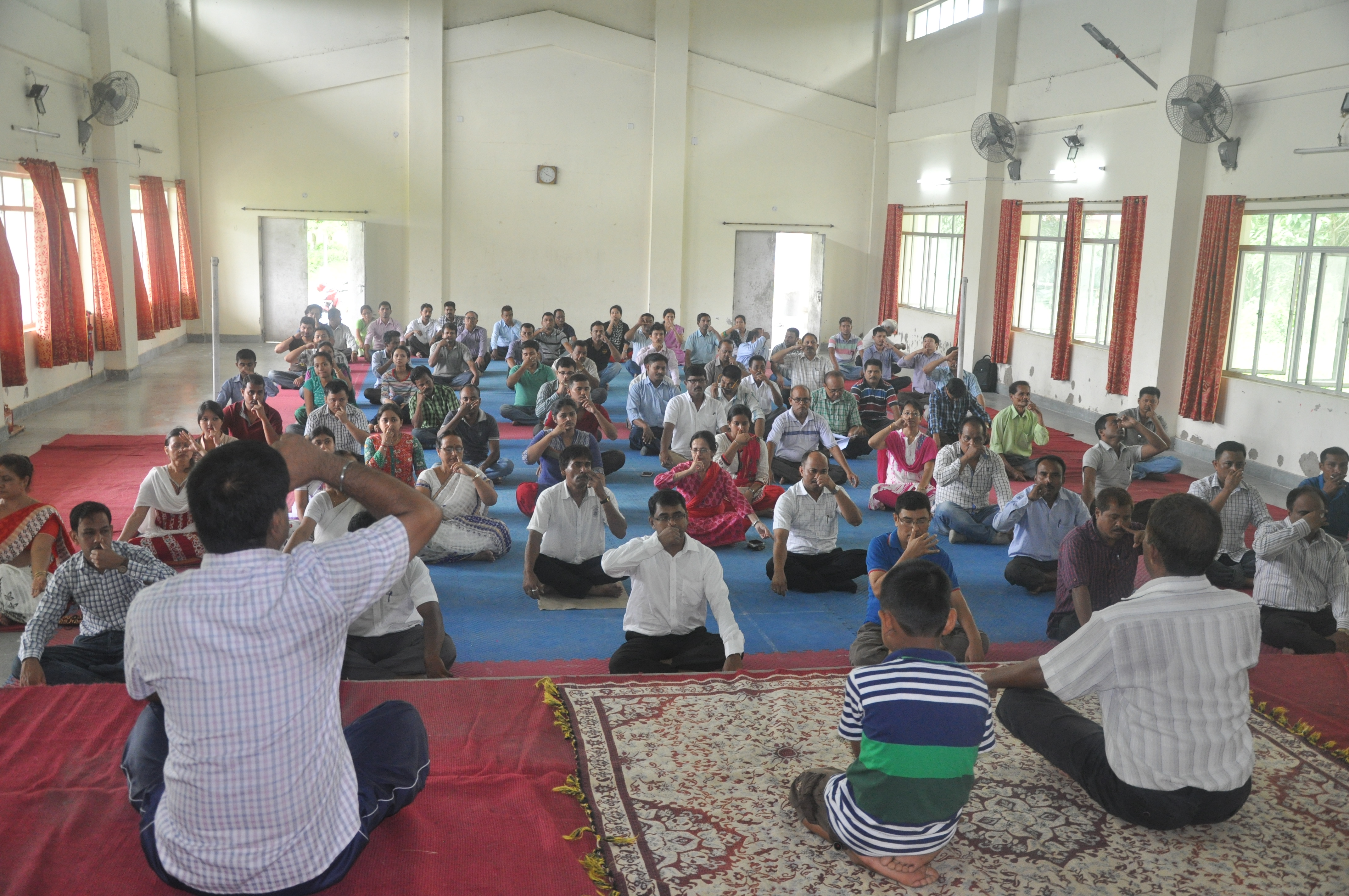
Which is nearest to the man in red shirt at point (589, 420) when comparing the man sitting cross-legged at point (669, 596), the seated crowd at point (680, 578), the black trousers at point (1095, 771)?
the seated crowd at point (680, 578)

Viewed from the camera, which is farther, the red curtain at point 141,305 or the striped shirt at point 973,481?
the red curtain at point 141,305

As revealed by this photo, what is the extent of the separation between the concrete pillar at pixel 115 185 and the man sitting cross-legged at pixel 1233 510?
1130 cm

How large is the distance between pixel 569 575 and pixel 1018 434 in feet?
15.4

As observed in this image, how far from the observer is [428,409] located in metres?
9.09

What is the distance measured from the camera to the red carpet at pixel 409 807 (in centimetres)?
273

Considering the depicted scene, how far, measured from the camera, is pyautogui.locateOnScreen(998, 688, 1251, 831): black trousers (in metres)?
2.94

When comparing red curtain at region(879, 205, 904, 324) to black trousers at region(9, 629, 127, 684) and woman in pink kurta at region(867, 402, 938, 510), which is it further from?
black trousers at region(9, 629, 127, 684)

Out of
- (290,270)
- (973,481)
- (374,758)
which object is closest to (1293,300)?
(973,481)

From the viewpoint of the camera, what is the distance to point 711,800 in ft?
10.4

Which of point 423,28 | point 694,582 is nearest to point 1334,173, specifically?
point 694,582

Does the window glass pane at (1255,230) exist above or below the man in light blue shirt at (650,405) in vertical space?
above

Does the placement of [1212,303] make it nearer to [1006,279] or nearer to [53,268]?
[1006,279]

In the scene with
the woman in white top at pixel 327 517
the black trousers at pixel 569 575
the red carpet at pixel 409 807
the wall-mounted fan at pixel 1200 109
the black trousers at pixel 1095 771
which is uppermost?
the wall-mounted fan at pixel 1200 109

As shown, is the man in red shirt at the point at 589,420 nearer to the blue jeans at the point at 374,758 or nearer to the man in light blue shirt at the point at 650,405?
the man in light blue shirt at the point at 650,405
